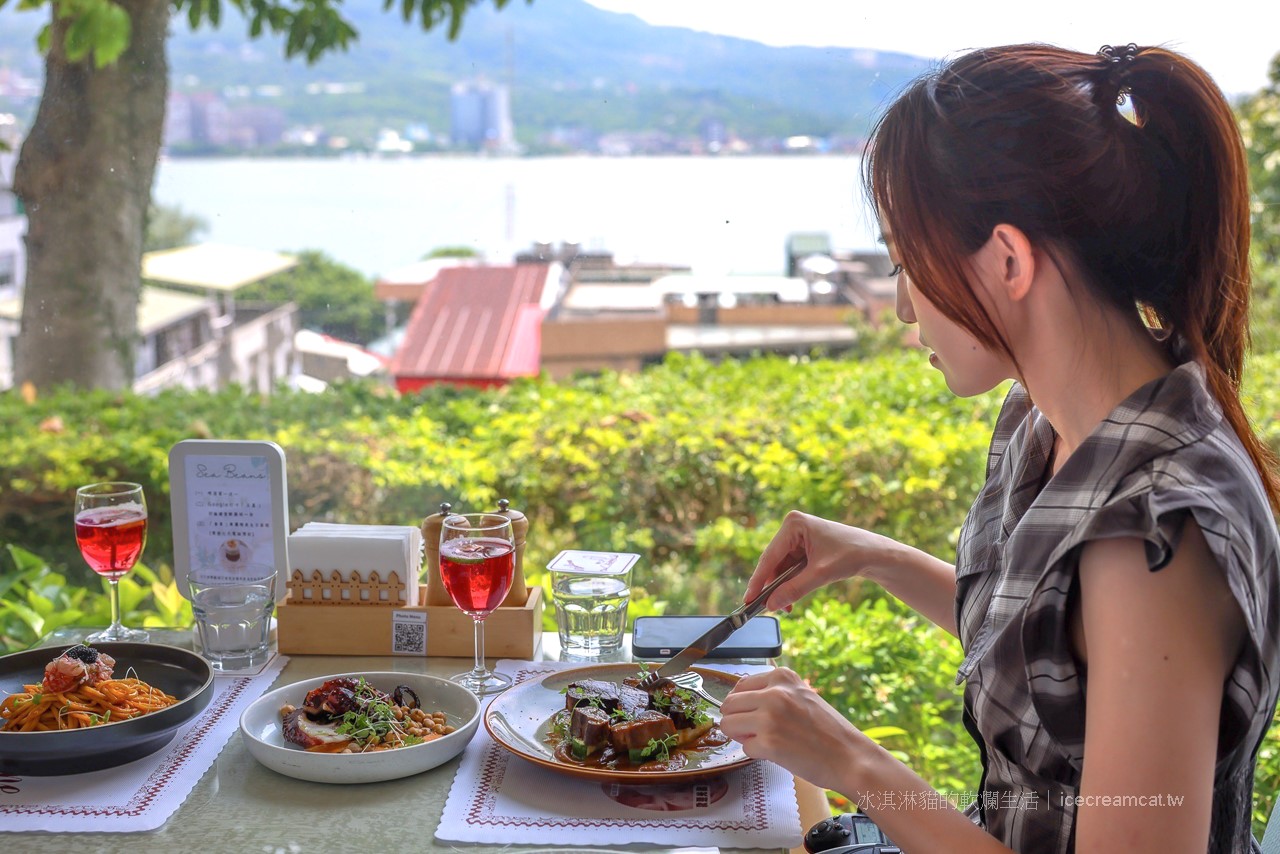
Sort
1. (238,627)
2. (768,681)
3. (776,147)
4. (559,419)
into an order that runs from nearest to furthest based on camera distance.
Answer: (768,681)
(238,627)
(559,419)
(776,147)

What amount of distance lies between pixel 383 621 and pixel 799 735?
670mm

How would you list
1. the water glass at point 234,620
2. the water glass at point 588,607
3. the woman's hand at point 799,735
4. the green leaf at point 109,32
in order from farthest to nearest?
the green leaf at point 109,32
the water glass at point 588,607
the water glass at point 234,620
the woman's hand at point 799,735

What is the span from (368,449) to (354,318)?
18.2 inches

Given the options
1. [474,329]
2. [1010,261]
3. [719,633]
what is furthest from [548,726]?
[474,329]

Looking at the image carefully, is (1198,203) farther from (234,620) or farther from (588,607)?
(234,620)

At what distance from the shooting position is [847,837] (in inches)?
44.8

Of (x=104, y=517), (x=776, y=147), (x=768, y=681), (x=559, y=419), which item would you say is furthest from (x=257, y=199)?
(x=768, y=681)

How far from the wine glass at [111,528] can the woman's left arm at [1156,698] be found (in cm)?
117

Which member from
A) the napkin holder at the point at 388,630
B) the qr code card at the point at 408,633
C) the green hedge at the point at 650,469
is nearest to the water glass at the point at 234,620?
the napkin holder at the point at 388,630

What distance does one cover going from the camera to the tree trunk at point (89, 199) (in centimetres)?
324

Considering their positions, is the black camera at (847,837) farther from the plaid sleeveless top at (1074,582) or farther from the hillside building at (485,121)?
the hillside building at (485,121)

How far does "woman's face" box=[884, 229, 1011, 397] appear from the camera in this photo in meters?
1.14

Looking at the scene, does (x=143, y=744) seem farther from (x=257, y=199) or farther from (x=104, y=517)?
(x=257, y=199)

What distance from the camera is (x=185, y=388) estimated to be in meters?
3.50
